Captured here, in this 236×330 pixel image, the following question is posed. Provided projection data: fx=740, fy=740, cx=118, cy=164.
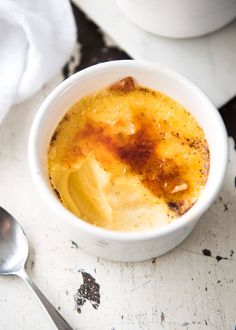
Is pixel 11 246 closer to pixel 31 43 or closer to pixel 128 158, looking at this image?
pixel 128 158

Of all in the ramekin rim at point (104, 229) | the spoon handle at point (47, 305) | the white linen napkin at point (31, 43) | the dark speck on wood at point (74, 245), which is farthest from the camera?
the white linen napkin at point (31, 43)

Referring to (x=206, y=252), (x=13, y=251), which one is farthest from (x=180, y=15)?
(x=13, y=251)

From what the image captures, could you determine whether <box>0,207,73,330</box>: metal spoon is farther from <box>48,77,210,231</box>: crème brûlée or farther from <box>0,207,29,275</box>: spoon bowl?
<box>48,77,210,231</box>: crème brûlée

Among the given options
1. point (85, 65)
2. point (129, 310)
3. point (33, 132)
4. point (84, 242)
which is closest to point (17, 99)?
point (85, 65)

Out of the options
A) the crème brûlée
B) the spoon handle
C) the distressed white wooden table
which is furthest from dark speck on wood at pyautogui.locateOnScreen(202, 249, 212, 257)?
the spoon handle

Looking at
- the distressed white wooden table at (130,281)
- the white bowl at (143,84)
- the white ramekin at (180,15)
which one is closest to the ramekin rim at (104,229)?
the white bowl at (143,84)

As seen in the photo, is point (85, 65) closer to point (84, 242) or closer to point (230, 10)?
point (230, 10)

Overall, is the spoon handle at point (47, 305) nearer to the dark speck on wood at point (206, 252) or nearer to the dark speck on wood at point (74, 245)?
the dark speck on wood at point (74, 245)
